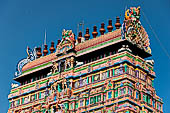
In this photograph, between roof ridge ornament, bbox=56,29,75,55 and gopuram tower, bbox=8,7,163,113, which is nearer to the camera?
gopuram tower, bbox=8,7,163,113

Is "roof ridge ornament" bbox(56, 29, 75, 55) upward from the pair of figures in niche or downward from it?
upward

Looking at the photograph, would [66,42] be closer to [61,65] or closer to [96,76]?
[61,65]

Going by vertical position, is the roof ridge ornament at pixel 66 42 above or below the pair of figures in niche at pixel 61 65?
above

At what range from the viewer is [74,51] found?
10181 centimetres

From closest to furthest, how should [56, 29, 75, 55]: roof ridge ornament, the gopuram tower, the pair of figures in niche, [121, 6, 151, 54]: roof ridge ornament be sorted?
1. the gopuram tower
2. [121, 6, 151, 54]: roof ridge ornament
3. the pair of figures in niche
4. [56, 29, 75, 55]: roof ridge ornament

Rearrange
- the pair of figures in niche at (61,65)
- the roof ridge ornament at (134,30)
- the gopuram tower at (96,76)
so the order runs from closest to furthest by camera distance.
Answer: the gopuram tower at (96,76)
the roof ridge ornament at (134,30)
the pair of figures in niche at (61,65)

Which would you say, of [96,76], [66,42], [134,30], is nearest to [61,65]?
Answer: [66,42]

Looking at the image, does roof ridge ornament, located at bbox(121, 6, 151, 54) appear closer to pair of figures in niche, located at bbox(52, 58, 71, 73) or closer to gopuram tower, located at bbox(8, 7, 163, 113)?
gopuram tower, located at bbox(8, 7, 163, 113)

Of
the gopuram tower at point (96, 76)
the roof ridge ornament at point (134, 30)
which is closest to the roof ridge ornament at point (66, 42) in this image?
the gopuram tower at point (96, 76)

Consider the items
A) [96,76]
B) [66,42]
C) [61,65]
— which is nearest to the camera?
[96,76]

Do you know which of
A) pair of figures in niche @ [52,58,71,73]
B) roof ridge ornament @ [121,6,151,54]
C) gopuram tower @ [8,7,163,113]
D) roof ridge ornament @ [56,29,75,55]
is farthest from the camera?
roof ridge ornament @ [56,29,75,55]

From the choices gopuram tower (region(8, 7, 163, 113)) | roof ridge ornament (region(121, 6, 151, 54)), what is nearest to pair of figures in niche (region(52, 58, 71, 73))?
gopuram tower (region(8, 7, 163, 113))

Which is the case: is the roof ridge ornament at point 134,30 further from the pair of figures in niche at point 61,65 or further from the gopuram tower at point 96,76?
the pair of figures in niche at point 61,65

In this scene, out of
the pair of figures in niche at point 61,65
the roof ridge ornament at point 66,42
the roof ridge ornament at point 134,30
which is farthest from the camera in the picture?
the roof ridge ornament at point 66,42
